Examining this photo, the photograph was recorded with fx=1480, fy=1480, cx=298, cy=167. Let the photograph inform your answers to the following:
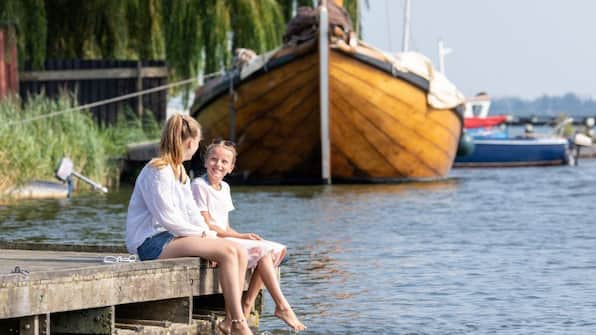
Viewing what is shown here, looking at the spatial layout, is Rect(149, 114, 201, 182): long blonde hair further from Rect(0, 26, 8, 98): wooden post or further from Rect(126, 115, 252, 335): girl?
Rect(0, 26, 8, 98): wooden post

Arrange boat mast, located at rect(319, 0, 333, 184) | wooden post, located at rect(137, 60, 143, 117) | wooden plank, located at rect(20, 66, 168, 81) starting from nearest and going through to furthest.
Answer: boat mast, located at rect(319, 0, 333, 184) → wooden plank, located at rect(20, 66, 168, 81) → wooden post, located at rect(137, 60, 143, 117)

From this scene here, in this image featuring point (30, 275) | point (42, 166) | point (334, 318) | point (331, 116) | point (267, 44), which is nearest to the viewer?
point (30, 275)

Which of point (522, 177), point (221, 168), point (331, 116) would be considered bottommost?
point (522, 177)

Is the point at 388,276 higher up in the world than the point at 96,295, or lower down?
lower down

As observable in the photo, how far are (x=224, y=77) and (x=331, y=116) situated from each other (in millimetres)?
2027

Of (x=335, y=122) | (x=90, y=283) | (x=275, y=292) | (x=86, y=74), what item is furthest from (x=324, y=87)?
(x=90, y=283)

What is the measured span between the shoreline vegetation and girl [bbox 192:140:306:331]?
11.0 meters

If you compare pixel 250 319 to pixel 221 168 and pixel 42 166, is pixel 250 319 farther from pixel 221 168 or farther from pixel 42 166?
pixel 42 166

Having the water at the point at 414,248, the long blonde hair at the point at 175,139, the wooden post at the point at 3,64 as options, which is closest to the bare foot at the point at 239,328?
the long blonde hair at the point at 175,139

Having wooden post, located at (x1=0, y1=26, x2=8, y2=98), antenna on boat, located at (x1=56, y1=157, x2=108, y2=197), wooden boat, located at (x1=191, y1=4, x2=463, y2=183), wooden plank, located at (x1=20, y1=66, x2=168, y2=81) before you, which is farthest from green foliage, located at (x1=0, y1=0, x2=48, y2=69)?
antenna on boat, located at (x1=56, y1=157, x2=108, y2=197)

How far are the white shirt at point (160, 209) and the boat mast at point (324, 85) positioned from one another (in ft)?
50.4

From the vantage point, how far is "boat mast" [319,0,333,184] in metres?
23.8

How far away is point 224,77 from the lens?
2531 centimetres

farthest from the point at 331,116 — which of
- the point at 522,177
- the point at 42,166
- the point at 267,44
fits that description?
the point at 522,177
